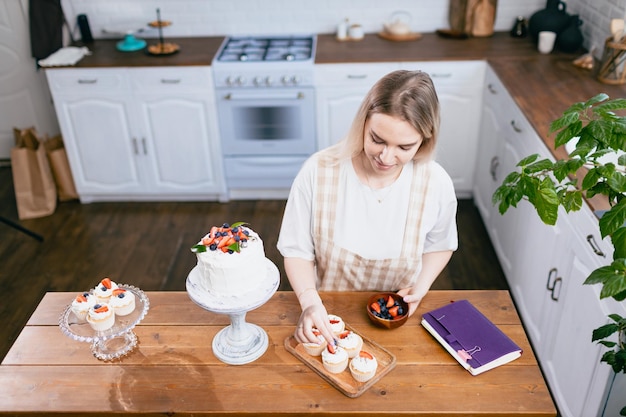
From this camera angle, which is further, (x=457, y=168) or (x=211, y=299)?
(x=457, y=168)

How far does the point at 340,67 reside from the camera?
Result: 12.1ft

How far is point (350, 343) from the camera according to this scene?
64.9 inches

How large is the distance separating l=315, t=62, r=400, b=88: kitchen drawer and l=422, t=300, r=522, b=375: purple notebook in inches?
86.4

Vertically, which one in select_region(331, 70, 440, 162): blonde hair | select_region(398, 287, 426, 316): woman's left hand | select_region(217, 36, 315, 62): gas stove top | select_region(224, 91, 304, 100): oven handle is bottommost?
select_region(224, 91, 304, 100): oven handle

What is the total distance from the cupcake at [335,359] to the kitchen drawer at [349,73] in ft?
7.95

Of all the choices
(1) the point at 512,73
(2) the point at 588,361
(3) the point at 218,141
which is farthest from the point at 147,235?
(2) the point at 588,361

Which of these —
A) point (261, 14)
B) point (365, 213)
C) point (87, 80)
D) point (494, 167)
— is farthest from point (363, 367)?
point (261, 14)

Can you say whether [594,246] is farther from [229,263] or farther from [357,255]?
[229,263]

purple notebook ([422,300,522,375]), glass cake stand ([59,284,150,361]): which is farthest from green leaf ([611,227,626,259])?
glass cake stand ([59,284,150,361])

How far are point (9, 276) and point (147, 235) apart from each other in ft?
2.75

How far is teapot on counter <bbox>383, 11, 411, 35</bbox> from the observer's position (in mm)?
4020

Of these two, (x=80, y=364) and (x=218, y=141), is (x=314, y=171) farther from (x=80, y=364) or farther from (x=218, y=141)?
(x=218, y=141)

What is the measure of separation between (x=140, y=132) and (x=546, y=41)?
2.68m

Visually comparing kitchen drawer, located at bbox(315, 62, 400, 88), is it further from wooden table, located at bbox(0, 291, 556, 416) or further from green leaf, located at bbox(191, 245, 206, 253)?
green leaf, located at bbox(191, 245, 206, 253)
